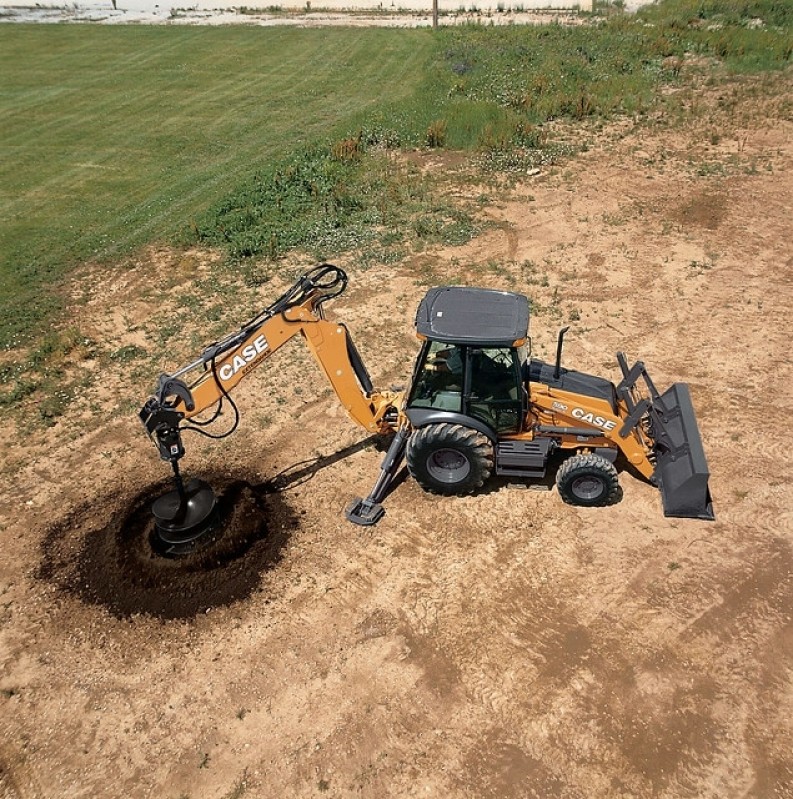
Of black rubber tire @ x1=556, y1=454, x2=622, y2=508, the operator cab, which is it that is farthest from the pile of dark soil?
black rubber tire @ x1=556, y1=454, x2=622, y2=508

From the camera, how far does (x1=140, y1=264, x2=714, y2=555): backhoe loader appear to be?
29.9 ft

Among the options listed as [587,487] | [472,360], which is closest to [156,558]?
[472,360]

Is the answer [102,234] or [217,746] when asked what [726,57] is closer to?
[102,234]

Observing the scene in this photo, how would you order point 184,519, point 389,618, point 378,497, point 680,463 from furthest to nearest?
point 378,497 → point 184,519 → point 680,463 → point 389,618

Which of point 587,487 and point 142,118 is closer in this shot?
point 587,487

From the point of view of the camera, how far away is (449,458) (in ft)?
32.7

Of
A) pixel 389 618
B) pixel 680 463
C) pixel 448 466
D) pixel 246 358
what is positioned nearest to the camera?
pixel 389 618

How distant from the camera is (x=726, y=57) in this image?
29.3m

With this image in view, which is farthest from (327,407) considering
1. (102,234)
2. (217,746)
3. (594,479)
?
(102,234)

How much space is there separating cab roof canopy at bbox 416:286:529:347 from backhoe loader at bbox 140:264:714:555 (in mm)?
15

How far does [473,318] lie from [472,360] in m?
0.57

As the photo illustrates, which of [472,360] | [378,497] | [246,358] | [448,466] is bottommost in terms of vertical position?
[378,497]

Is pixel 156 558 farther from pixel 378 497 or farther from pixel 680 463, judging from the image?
pixel 680 463

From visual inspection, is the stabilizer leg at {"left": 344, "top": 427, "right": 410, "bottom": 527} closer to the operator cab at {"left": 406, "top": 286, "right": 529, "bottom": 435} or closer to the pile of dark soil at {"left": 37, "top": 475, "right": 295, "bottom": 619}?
the operator cab at {"left": 406, "top": 286, "right": 529, "bottom": 435}
